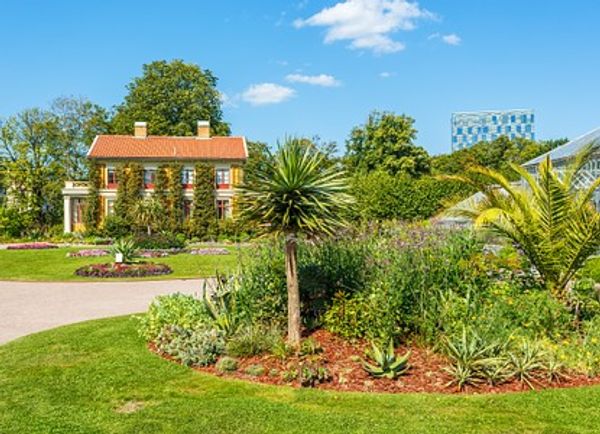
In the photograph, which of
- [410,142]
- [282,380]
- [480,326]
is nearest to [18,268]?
[282,380]

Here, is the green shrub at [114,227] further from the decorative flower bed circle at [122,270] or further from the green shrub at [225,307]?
the green shrub at [225,307]

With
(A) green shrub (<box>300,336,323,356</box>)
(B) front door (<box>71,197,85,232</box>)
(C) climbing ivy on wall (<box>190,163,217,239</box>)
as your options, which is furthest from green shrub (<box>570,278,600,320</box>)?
(B) front door (<box>71,197,85,232</box>)

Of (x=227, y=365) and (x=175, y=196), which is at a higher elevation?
(x=175, y=196)

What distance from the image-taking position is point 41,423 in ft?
16.5

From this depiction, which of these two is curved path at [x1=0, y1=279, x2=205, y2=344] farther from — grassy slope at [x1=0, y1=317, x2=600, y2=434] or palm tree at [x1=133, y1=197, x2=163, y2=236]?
palm tree at [x1=133, y1=197, x2=163, y2=236]

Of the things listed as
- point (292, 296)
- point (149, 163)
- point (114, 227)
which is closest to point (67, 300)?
point (292, 296)

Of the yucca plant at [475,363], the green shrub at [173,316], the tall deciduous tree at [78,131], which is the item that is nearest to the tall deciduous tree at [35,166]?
the tall deciduous tree at [78,131]

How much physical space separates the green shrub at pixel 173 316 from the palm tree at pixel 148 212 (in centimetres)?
2843

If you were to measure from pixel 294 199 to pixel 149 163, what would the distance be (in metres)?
34.0

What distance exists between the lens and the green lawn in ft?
59.9

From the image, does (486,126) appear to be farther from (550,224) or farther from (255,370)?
(255,370)

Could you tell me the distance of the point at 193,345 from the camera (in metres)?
7.01

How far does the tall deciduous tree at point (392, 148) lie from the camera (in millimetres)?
43281

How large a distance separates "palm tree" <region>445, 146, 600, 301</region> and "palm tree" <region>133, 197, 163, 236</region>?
30.6m
